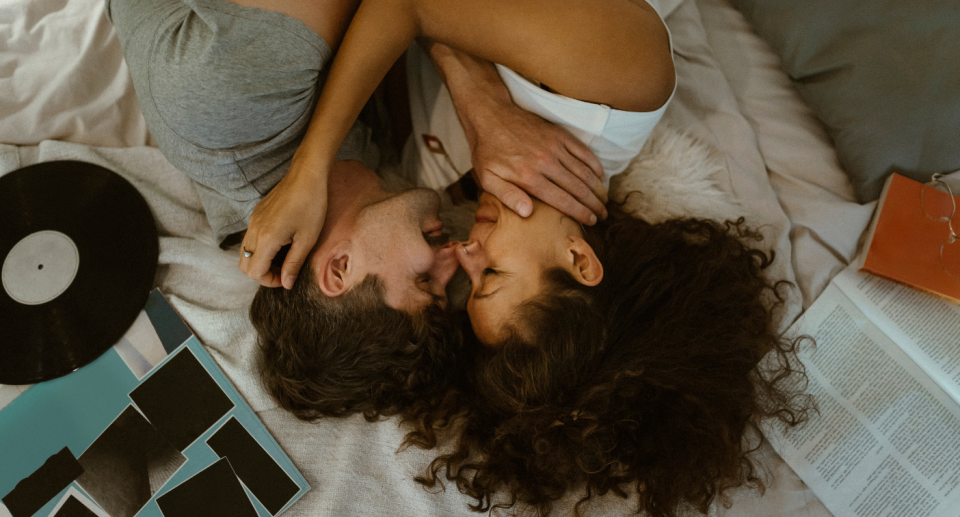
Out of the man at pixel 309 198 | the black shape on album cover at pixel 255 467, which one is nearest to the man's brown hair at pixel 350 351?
the man at pixel 309 198

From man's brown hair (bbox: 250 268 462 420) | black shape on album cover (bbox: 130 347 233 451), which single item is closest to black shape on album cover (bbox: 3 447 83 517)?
black shape on album cover (bbox: 130 347 233 451)

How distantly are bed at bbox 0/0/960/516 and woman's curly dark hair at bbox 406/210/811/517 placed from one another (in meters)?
0.08

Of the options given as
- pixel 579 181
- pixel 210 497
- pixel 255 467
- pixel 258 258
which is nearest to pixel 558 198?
pixel 579 181

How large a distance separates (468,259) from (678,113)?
63 cm

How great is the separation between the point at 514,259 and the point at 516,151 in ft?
0.79

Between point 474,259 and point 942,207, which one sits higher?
point 942,207

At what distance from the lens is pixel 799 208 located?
1.22m

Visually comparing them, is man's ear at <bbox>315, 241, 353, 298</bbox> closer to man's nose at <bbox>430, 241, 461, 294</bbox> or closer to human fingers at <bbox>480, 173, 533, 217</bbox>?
man's nose at <bbox>430, 241, 461, 294</bbox>

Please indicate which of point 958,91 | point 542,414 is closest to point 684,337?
point 542,414

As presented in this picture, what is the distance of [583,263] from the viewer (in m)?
1.09

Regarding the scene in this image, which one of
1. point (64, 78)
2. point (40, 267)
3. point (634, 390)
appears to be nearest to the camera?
point (634, 390)

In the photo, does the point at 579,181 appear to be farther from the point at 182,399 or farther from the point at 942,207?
the point at 182,399

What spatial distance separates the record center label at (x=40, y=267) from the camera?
1104 mm

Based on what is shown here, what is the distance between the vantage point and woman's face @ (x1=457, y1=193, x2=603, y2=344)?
1050 millimetres
